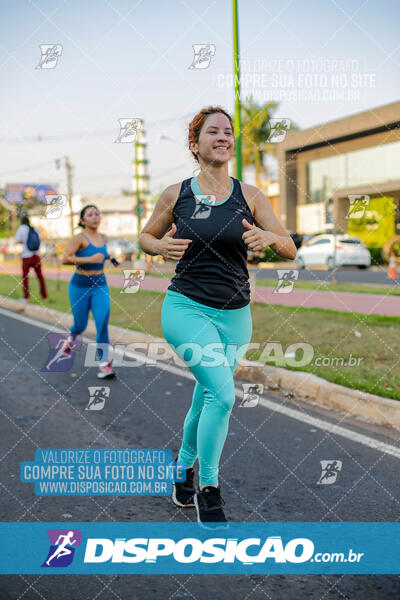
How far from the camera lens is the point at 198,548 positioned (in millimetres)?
3234

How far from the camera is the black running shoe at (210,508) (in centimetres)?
337

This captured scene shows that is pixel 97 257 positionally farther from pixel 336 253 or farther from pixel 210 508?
pixel 336 253

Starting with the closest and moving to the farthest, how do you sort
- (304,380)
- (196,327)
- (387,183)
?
(196,327) → (304,380) → (387,183)

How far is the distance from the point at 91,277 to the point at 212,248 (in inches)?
156

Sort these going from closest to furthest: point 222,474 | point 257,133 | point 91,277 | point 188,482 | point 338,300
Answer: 1. point 188,482
2. point 222,474
3. point 91,277
4. point 338,300
5. point 257,133

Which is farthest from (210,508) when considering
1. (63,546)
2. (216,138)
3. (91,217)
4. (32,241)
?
(32,241)

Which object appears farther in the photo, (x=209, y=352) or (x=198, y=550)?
(x=209, y=352)

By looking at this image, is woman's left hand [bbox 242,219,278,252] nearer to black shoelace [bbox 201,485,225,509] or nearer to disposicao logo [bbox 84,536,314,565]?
black shoelace [bbox 201,485,225,509]

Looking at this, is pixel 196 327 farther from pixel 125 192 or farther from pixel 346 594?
pixel 125 192

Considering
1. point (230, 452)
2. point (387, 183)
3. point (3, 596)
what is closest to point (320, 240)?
point (387, 183)

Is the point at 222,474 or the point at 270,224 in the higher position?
the point at 270,224

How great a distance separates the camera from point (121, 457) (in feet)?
15.1

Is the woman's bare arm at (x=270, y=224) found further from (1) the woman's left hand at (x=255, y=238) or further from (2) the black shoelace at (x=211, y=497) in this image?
(2) the black shoelace at (x=211, y=497)

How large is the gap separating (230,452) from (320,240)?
26525 mm
